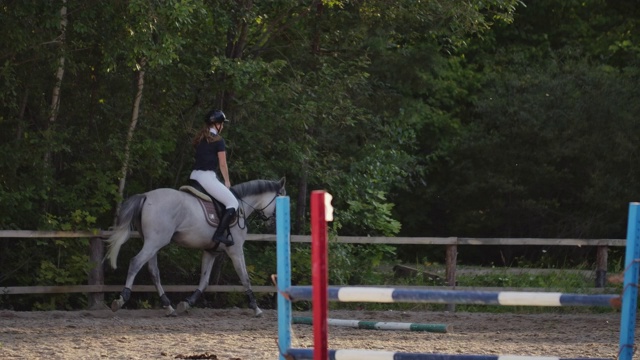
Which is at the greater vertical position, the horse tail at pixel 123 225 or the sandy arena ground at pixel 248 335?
the horse tail at pixel 123 225

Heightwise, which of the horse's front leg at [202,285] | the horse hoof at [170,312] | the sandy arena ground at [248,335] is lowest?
the sandy arena ground at [248,335]

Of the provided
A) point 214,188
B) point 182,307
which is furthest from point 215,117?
point 182,307

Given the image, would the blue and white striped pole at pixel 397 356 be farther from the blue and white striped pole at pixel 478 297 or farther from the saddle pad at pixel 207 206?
the saddle pad at pixel 207 206

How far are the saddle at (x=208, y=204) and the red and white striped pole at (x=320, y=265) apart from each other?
24.4ft

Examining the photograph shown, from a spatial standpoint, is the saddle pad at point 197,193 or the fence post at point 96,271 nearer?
the saddle pad at point 197,193

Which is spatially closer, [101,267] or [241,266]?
[241,266]

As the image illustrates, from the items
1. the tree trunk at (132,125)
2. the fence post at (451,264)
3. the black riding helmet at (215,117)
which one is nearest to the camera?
the black riding helmet at (215,117)

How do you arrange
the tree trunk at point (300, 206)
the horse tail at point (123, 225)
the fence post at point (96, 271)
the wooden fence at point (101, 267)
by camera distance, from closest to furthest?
the horse tail at point (123, 225)
the wooden fence at point (101, 267)
the fence post at point (96, 271)
the tree trunk at point (300, 206)

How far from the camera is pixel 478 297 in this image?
589 centimetres

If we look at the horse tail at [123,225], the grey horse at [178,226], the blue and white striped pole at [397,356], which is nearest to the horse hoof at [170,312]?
the grey horse at [178,226]

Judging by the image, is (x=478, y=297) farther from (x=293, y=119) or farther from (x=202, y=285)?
(x=293, y=119)

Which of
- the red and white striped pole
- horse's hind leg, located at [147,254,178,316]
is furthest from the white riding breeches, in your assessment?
the red and white striped pole

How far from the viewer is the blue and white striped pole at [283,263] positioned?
6191 mm

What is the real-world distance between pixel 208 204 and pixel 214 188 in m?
0.26
